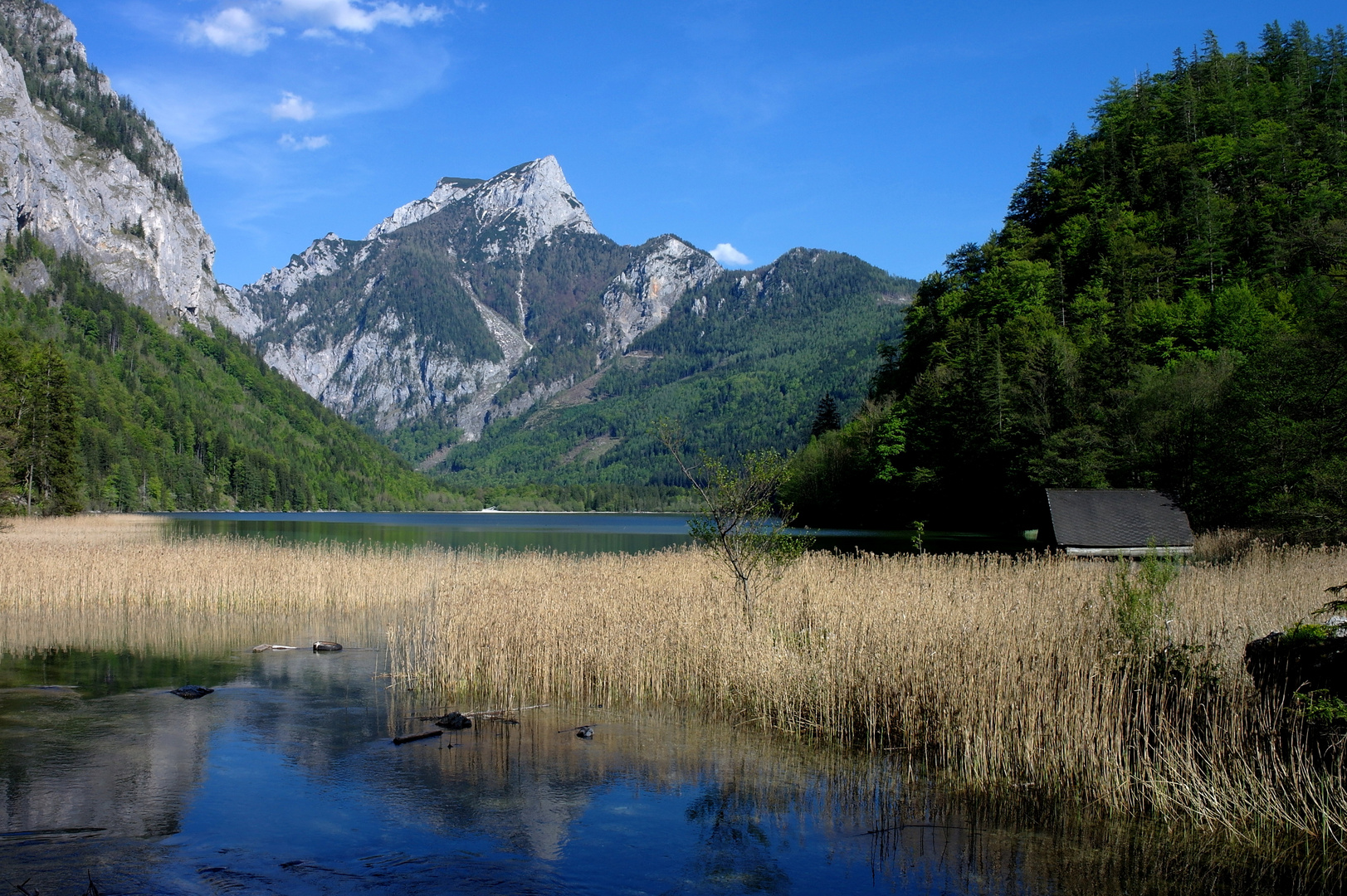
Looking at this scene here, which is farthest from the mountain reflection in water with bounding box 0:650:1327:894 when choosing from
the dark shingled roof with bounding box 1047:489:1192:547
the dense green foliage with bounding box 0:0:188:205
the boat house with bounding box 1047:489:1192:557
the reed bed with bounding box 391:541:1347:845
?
the dense green foliage with bounding box 0:0:188:205

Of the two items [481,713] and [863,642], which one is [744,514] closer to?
[863,642]

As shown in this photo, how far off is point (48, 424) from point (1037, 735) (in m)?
57.6

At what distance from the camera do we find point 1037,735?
30.2 feet

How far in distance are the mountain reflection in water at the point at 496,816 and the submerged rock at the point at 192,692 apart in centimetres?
79

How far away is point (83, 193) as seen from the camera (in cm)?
16188

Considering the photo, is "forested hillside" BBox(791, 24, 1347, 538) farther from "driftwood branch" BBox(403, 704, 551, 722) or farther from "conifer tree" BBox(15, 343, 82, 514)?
"conifer tree" BBox(15, 343, 82, 514)

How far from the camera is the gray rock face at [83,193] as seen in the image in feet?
470

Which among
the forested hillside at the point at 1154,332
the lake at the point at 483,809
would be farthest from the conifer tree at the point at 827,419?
the lake at the point at 483,809

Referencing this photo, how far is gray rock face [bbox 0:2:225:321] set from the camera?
470 feet

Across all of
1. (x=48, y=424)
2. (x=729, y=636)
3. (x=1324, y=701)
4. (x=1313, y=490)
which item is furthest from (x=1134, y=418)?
(x=48, y=424)

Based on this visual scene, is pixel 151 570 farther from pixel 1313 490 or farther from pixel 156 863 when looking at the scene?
pixel 1313 490

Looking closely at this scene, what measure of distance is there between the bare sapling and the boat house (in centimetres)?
1669

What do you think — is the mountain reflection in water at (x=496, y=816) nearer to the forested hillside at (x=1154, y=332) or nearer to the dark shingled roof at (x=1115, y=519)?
the forested hillside at (x=1154, y=332)

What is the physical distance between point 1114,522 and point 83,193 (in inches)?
7324
